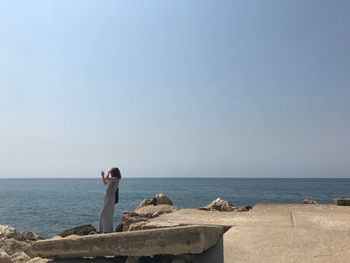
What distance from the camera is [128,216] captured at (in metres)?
8.85

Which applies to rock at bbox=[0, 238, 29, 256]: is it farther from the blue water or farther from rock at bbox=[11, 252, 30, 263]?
the blue water

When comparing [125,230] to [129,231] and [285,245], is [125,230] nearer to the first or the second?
[129,231]

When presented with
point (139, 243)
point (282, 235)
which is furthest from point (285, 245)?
point (139, 243)

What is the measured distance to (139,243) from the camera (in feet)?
14.3

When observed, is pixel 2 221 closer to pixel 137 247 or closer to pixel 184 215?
pixel 184 215

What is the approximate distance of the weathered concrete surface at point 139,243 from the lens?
421 cm

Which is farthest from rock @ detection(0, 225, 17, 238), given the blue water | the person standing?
the blue water

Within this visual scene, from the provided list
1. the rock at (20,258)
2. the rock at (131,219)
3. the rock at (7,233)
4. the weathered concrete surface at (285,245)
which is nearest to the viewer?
the weathered concrete surface at (285,245)

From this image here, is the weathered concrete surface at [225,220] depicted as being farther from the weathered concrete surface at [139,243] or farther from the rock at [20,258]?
the rock at [20,258]

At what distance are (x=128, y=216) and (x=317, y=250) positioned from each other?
5101 millimetres

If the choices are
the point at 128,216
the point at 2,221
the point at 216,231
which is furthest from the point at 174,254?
the point at 2,221

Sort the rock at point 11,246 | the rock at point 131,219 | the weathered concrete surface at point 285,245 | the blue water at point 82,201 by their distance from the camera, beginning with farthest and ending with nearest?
the blue water at point 82,201 → the rock at point 11,246 → the rock at point 131,219 → the weathered concrete surface at point 285,245

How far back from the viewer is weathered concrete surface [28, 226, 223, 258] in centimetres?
421

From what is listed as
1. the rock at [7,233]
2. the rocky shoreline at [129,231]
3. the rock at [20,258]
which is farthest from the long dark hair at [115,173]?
the rock at [7,233]
